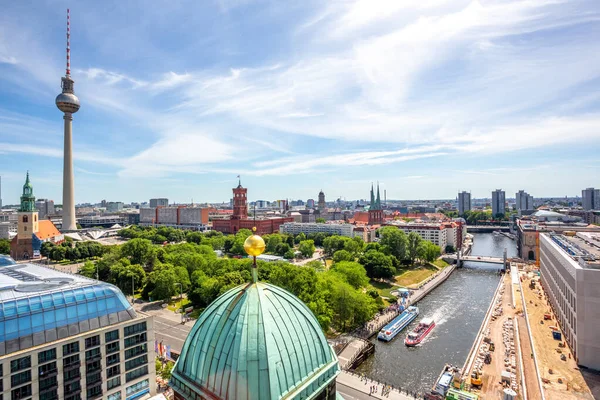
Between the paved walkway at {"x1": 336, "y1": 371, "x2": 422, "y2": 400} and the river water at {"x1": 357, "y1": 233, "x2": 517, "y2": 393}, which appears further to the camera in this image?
the river water at {"x1": 357, "y1": 233, "x2": 517, "y2": 393}

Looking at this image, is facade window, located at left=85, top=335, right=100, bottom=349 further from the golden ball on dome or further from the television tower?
the television tower

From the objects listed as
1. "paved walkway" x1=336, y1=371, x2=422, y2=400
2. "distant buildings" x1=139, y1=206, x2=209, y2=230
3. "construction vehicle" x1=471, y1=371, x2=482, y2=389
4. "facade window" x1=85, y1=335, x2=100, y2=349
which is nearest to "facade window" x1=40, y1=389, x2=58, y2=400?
"facade window" x1=85, y1=335, x2=100, y2=349

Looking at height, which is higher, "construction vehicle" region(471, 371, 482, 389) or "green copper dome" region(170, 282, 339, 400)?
"green copper dome" region(170, 282, 339, 400)

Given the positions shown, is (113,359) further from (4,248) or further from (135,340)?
(4,248)

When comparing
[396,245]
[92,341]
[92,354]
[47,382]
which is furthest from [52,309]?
[396,245]

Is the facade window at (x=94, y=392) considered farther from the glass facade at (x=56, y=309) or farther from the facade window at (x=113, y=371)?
the glass facade at (x=56, y=309)

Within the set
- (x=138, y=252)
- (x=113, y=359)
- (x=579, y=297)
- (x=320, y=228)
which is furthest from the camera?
(x=320, y=228)

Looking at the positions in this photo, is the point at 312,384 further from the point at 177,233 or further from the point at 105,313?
the point at 177,233
